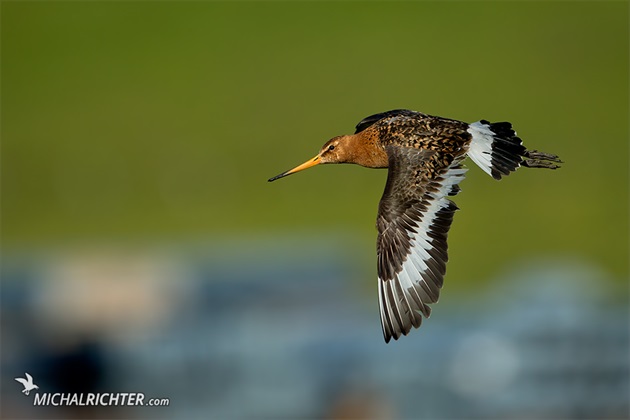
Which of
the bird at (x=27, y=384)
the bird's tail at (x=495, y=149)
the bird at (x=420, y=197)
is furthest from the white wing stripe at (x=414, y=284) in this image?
the bird at (x=27, y=384)

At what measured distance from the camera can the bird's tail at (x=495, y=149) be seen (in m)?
6.90

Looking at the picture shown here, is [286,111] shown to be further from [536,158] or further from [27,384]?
[536,158]

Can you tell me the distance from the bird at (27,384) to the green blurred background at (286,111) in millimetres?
6063

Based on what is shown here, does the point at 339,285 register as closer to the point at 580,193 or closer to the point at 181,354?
the point at 181,354

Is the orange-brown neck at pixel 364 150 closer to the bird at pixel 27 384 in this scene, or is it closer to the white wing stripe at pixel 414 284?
the white wing stripe at pixel 414 284

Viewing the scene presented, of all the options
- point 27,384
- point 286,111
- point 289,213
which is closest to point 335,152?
point 27,384

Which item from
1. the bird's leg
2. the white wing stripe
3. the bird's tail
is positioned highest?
the bird's tail

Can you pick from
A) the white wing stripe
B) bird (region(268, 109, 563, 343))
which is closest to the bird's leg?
bird (region(268, 109, 563, 343))

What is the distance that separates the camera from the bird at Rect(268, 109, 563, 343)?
6570mm

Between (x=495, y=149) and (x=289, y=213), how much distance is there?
42.7ft

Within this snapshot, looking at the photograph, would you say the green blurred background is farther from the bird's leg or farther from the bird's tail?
the bird's tail

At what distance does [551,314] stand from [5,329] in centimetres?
584

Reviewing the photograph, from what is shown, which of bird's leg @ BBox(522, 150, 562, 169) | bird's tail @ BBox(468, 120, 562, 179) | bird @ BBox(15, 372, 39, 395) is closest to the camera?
bird's tail @ BBox(468, 120, 562, 179)

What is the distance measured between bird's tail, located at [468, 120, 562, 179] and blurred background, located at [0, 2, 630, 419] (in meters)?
4.11
